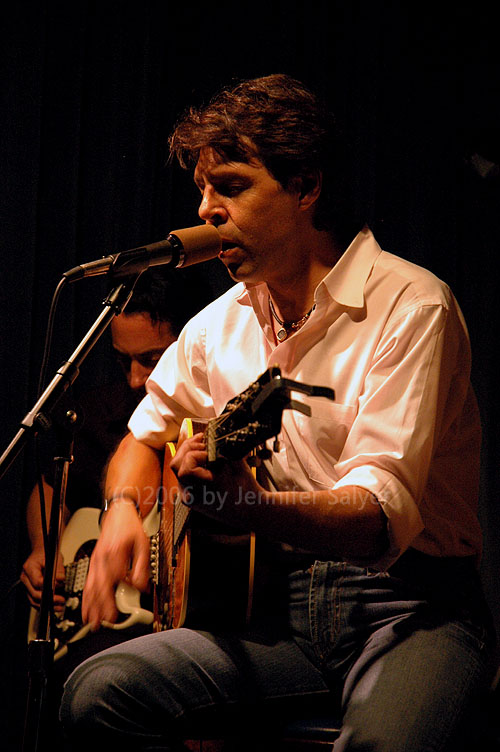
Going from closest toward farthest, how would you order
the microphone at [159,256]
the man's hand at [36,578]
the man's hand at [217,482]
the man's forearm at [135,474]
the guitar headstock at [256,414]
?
the guitar headstock at [256,414], the man's hand at [217,482], the microphone at [159,256], the man's forearm at [135,474], the man's hand at [36,578]

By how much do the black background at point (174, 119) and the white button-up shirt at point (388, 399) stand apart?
1.34m

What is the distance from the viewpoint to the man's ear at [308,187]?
1.97 m

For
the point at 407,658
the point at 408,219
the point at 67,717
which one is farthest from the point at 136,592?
the point at 408,219

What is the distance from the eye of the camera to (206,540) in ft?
5.52

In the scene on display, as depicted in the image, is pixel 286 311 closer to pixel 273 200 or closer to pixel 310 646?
pixel 273 200

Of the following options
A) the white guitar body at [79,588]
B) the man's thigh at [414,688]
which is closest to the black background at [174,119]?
the white guitar body at [79,588]

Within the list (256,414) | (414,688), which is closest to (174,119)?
(256,414)

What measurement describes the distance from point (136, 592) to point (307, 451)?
0.85 m

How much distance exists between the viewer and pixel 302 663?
66.5 inches

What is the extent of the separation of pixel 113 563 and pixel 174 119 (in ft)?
6.82

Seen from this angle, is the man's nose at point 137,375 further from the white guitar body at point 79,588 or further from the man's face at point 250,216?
the man's face at point 250,216

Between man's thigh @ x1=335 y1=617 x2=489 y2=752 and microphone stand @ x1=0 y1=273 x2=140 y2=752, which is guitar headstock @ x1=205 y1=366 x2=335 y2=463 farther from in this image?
man's thigh @ x1=335 y1=617 x2=489 y2=752

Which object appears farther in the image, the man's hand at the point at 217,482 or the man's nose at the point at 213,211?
the man's nose at the point at 213,211

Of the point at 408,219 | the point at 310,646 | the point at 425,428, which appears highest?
the point at 408,219
